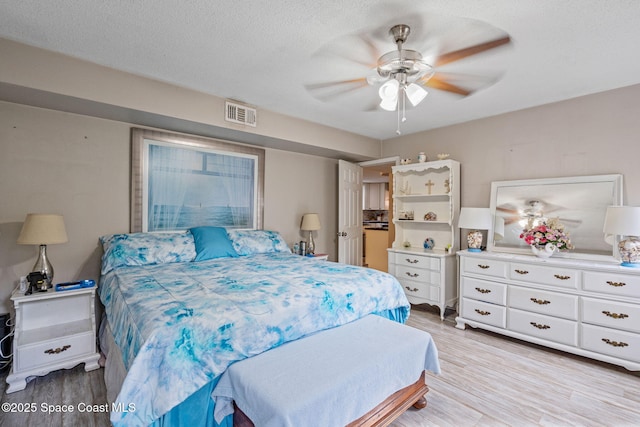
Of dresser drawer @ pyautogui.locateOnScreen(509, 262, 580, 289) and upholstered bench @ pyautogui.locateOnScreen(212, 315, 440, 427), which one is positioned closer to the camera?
upholstered bench @ pyautogui.locateOnScreen(212, 315, 440, 427)

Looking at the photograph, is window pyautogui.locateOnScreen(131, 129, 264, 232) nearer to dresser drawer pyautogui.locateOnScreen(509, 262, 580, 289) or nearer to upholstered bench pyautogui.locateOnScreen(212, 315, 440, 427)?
upholstered bench pyautogui.locateOnScreen(212, 315, 440, 427)

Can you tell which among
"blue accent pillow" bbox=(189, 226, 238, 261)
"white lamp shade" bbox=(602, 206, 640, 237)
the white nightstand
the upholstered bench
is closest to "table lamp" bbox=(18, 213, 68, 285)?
the white nightstand

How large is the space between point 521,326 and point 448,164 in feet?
6.36

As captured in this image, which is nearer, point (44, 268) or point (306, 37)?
point (306, 37)

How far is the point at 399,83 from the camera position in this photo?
215 centimetres

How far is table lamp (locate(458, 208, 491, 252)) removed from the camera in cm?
333

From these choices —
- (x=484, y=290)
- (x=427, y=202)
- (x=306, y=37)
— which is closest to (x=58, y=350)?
(x=306, y=37)

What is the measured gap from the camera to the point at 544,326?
2721 millimetres

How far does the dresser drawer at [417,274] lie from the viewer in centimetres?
362

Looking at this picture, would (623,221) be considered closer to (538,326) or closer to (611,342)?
(611,342)

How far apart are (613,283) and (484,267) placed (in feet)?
3.20

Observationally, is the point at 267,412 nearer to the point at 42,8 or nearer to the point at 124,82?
the point at 42,8

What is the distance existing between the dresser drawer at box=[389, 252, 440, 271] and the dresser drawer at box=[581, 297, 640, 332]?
138 cm

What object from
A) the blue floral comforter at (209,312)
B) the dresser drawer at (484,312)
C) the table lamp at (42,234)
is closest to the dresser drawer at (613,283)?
the dresser drawer at (484,312)
